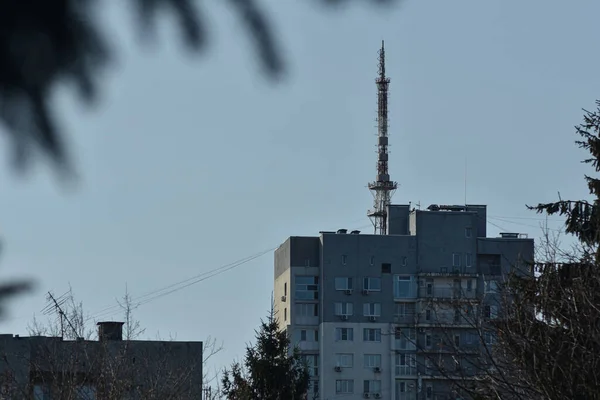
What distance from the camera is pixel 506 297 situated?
60.3 feet

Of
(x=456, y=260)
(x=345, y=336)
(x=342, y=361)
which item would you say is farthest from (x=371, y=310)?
(x=456, y=260)


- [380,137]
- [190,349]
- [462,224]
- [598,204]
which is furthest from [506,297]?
[380,137]

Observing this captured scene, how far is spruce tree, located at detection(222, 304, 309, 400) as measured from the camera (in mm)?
34656

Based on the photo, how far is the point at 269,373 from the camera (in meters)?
35.2

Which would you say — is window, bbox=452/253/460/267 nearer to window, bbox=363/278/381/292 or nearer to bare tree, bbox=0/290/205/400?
window, bbox=363/278/381/292

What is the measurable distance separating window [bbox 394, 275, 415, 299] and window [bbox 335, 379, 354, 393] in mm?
6234

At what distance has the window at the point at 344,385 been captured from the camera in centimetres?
8050

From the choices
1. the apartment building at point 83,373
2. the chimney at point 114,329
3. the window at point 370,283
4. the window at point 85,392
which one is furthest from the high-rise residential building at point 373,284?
the window at point 85,392

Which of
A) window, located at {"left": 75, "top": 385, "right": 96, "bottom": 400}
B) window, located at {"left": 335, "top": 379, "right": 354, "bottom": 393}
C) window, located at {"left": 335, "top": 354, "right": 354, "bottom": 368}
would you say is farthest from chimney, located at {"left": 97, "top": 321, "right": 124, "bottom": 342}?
window, located at {"left": 335, "top": 354, "right": 354, "bottom": 368}

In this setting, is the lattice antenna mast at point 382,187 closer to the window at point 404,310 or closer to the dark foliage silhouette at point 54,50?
the window at point 404,310

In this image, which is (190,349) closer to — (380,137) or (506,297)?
(506,297)

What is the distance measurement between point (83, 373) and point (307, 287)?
51815 millimetres

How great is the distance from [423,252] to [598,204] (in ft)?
193

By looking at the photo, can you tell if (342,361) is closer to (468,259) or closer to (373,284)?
(373,284)
